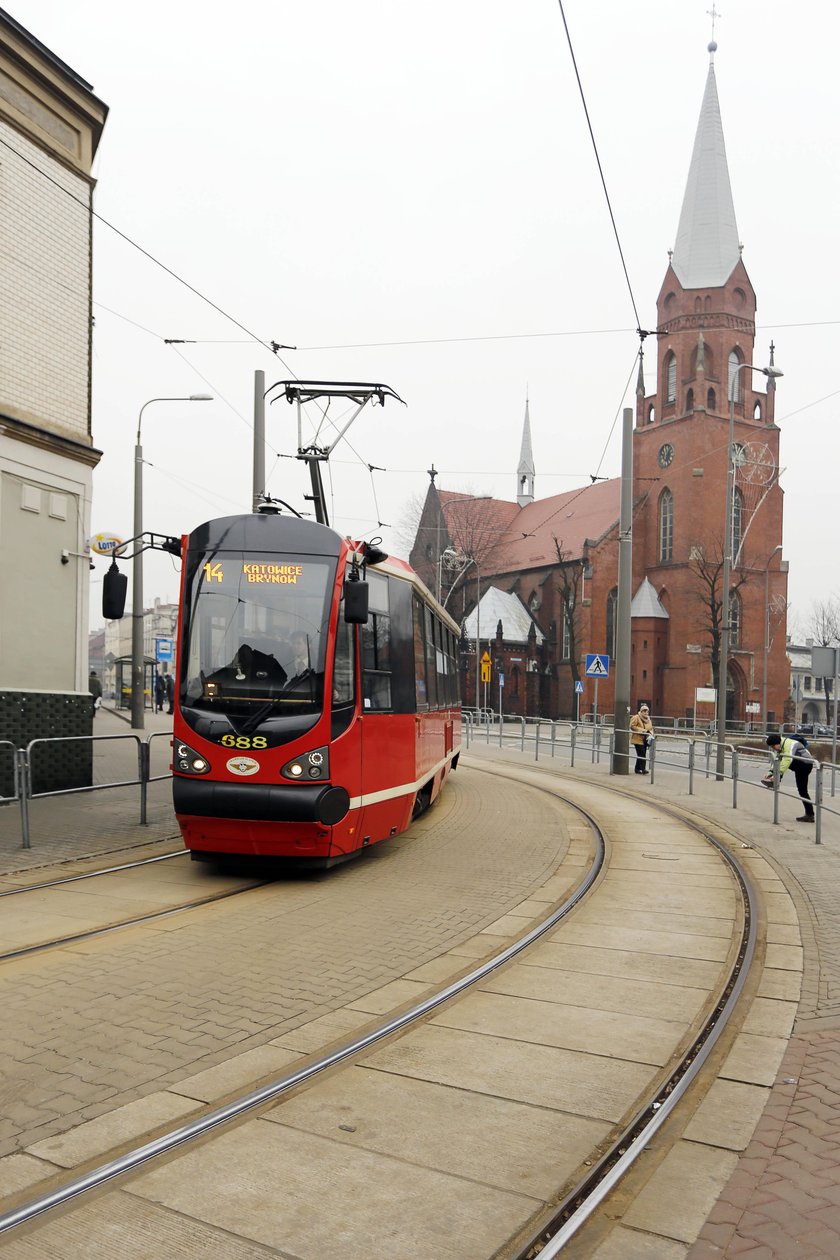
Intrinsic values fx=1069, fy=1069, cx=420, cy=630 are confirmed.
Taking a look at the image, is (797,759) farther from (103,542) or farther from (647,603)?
(647,603)

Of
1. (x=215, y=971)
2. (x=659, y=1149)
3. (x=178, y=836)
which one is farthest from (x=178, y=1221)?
(x=178, y=836)

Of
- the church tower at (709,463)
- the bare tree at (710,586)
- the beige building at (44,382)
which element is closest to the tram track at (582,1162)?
the beige building at (44,382)

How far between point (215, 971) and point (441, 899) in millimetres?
2891

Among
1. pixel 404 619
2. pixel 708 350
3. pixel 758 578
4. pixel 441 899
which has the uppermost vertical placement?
pixel 708 350

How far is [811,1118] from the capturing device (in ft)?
14.5

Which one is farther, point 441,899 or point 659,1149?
point 441,899

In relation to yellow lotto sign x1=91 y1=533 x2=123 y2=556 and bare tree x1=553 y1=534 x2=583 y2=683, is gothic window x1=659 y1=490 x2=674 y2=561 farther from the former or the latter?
yellow lotto sign x1=91 y1=533 x2=123 y2=556

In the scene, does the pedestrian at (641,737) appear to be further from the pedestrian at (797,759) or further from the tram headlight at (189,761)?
the tram headlight at (189,761)

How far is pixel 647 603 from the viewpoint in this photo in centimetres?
6562

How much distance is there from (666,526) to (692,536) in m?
3.10

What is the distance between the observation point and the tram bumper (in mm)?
8945

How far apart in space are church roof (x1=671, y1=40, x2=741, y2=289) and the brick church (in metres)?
0.07

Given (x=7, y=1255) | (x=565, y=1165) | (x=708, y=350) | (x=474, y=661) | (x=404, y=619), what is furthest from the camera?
(x=474, y=661)

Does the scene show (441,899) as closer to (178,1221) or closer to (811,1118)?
(811,1118)
